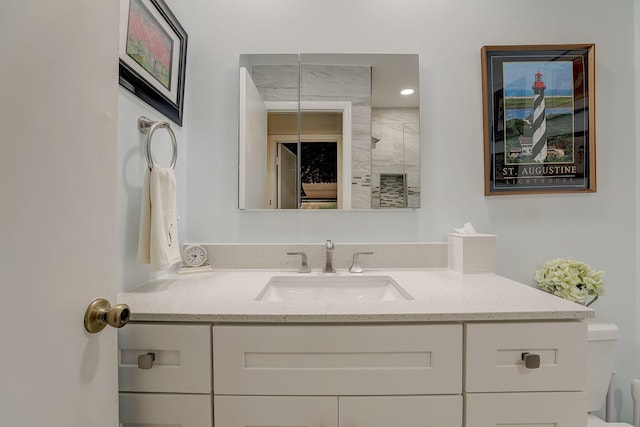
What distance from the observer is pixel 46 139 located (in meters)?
0.54

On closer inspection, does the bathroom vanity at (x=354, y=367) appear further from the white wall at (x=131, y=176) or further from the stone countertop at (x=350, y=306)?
the white wall at (x=131, y=176)

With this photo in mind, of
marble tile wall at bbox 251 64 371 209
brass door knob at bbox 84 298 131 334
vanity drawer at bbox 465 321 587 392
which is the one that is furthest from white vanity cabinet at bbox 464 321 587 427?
brass door knob at bbox 84 298 131 334

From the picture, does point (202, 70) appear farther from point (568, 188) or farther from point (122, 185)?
point (568, 188)

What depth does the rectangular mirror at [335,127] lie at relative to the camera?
1.48m

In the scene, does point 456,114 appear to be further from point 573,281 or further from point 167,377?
point 167,377

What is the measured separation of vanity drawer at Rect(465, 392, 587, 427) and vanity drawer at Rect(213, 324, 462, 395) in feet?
0.28

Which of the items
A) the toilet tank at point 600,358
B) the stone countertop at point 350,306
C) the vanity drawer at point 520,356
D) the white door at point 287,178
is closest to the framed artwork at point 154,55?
the white door at point 287,178

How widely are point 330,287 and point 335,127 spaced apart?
76 centimetres

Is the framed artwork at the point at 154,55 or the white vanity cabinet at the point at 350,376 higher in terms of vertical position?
the framed artwork at the point at 154,55

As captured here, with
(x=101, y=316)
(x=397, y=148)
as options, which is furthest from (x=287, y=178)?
(x=101, y=316)

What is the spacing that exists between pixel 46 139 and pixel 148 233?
615 millimetres

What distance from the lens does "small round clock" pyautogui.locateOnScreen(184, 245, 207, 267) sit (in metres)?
1.42

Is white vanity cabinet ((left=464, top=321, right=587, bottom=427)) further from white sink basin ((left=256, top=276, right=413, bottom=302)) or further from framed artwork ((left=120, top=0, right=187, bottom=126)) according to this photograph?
framed artwork ((left=120, top=0, right=187, bottom=126))

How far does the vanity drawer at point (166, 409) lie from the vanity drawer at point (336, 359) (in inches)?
2.8
